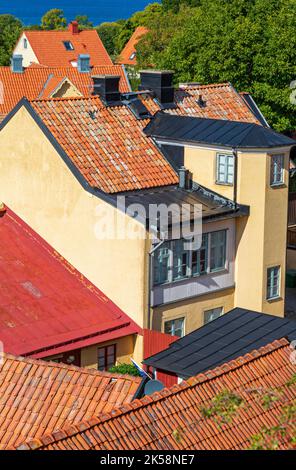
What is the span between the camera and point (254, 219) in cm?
3141

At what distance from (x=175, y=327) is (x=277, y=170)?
17.6ft

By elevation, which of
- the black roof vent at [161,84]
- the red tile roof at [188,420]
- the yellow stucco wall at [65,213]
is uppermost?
the black roof vent at [161,84]

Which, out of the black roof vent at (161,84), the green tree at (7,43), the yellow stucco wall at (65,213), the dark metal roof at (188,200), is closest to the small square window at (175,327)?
the yellow stucco wall at (65,213)

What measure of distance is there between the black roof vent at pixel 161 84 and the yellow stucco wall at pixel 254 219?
11.3ft

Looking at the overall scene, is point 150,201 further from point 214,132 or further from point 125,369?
point 125,369

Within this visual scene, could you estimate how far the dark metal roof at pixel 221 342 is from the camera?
24.6 m

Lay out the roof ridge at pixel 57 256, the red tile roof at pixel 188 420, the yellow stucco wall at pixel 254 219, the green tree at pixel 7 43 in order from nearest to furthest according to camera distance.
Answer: the red tile roof at pixel 188 420, the roof ridge at pixel 57 256, the yellow stucco wall at pixel 254 219, the green tree at pixel 7 43

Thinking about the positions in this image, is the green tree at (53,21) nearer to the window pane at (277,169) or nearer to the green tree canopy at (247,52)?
the green tree canopy at (247,52)

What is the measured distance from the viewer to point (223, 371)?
18.7 metres

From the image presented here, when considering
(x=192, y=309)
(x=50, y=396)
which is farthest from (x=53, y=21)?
(x=50, y=396)

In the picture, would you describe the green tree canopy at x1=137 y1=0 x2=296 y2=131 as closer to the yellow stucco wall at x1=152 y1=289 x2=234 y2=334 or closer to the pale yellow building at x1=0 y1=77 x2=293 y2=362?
the pale yellow building at x1=0 y1=77 x2=293 y2=362
